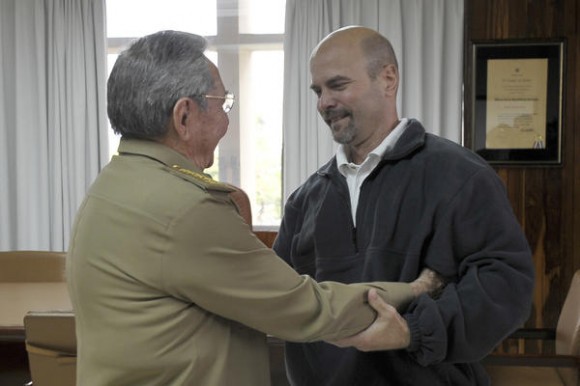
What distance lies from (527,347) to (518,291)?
105 inches

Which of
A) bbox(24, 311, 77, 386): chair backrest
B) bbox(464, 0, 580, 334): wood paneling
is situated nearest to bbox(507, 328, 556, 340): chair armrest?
bbox(464, 0, 580, 334): wood paneling

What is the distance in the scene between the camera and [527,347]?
12.5ft

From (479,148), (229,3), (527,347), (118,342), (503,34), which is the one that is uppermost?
(229,3)

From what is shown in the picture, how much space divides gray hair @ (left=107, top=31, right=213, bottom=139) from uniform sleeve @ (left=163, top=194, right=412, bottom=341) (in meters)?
0.19

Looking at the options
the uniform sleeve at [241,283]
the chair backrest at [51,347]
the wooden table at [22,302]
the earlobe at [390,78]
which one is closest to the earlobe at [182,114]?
the uniform sleeve at [241,283]

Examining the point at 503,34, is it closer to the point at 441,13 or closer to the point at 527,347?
the point at 441,13

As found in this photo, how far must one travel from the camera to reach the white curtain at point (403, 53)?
425 cm

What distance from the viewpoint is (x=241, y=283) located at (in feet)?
3.94

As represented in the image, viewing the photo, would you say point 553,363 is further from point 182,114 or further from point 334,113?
point 182,114

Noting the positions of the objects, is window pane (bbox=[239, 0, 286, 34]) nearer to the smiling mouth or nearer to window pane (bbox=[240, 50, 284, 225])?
window pane (bbox=[240, 50, 284, 225])

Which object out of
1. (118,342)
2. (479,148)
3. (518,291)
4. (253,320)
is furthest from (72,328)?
(479,148)

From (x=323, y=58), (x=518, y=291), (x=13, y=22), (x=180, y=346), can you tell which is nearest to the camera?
(x=180, y=346)

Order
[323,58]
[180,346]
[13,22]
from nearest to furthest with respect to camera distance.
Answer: [180,346], [323,58], [13,22]

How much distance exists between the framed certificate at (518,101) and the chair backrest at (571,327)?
1307mm
